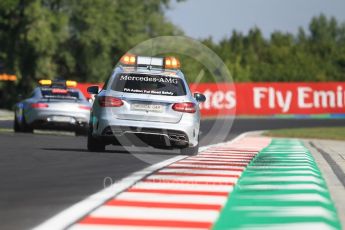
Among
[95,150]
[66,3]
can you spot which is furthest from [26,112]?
[66,3]

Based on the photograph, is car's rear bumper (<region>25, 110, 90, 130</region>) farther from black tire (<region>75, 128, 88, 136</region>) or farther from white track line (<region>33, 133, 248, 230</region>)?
white track line (<region>33, 133, 248, 230</region>)

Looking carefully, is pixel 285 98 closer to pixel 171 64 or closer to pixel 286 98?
pixel 286 98

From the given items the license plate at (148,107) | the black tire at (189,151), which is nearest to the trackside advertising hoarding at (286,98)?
the black tire at (189,151)

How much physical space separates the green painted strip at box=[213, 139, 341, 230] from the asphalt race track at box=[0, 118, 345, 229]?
5.39 feet

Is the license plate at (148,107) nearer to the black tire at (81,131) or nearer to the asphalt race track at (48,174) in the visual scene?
the asphalt race track at (48,174)

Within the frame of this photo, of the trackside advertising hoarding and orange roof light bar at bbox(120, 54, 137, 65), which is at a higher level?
orange roof light bar at bbox(120, 54, 137, 65)

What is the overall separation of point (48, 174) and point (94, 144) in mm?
4841

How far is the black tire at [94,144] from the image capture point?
17812 millimetres

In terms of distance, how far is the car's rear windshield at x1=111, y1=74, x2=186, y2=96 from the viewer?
17.2 metres

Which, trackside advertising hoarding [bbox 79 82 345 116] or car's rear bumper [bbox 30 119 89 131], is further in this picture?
trackside advertising hoarding [bbox 79 82 345 116]

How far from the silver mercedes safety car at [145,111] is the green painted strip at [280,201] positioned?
1663 mm

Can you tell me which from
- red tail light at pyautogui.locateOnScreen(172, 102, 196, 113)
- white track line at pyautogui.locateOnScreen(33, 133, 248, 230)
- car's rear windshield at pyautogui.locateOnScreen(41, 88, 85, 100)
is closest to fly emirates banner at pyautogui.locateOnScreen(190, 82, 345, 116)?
car's rear windshield at pyautogui.locateOnScreen(41, 88, 85, 100)

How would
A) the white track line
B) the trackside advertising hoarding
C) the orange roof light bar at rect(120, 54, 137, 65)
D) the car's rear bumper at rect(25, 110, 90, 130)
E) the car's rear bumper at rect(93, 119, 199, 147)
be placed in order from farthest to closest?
the trackside advertising hoarding
the car's rear bumper at rect(25, 110, 90, 130)
the orange roof light bar at rect(120, 54, 137, 65)
the car's rear bumper at rect(93, 119, 199, 147)
the white track line

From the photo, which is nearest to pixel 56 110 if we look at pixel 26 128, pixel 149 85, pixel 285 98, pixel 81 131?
pixel 81 131
